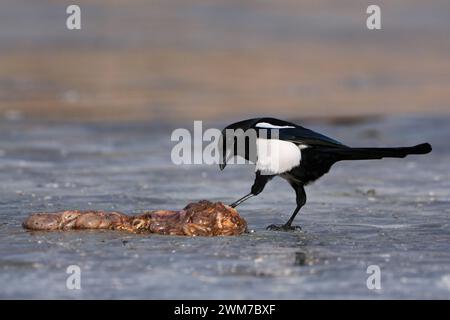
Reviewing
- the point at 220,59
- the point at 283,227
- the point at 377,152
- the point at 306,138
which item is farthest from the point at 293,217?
the point at 220,59

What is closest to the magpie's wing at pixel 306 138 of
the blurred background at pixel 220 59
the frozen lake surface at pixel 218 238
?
the frozen lake surface at pixel 218 238

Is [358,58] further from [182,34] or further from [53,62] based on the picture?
[53,62]

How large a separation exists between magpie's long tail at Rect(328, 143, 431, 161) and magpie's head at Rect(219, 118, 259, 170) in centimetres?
61

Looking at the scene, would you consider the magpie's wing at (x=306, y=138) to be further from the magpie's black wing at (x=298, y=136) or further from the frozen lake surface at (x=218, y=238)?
the frozen lake surface at (x=218, y=238)

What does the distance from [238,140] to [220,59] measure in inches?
551

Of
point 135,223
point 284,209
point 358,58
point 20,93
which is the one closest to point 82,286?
Result: point 135,223

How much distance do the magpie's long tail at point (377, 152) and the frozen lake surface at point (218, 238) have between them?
531 mm

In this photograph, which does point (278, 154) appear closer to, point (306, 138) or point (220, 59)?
point (306, 138)

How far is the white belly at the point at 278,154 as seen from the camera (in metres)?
8.53

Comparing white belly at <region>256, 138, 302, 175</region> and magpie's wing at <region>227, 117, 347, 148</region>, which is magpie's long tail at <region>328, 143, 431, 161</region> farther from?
white belly at <region>256, 138, 302, 175</region>

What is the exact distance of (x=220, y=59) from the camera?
2252 cm

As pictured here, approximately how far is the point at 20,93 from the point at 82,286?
12657 millimetres

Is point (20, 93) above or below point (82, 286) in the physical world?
above
